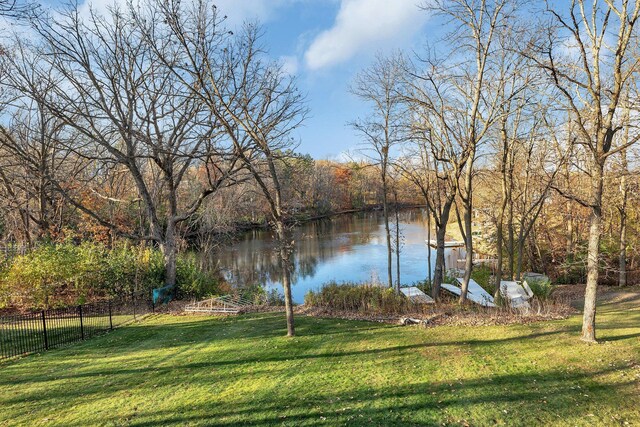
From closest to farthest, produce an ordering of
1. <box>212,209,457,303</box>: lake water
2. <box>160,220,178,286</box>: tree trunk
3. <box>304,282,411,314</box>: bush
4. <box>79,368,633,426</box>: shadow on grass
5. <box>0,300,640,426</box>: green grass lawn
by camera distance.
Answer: <box>79,368,633,426</box>: shadow on grass → <box>0,300,640,426</box>: green grass lawn → <box>304,282,411,314</box>: bush → <box>160,220,178,286</box>: tree trunk → <box>212,209,457,303</box>: lake water

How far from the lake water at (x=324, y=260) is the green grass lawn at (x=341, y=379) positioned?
22.9 feet

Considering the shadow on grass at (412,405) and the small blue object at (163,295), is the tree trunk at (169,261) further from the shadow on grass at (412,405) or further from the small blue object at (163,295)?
the shadow on grass at (412,405)

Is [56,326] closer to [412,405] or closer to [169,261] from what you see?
[169,261]

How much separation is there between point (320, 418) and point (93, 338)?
6644mm

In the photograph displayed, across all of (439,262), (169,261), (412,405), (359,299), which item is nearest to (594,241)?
(412,405)

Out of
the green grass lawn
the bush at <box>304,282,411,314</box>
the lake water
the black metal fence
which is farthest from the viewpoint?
the lake water

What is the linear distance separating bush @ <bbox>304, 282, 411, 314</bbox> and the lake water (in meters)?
3.17

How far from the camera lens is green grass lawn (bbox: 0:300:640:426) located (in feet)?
15.1

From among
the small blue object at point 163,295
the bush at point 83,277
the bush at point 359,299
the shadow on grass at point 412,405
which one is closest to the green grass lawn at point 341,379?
the shadow on grass at point 412,405

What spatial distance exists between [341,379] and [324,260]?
1888 centimetres

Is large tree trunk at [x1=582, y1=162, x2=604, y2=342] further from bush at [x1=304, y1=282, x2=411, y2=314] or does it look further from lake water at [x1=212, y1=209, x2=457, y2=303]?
A: lake water at [x1=212, y1=209, x2=457, y2=303]

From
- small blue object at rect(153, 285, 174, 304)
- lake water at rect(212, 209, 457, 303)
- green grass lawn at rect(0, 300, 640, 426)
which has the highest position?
green grass lawn at rect(0, 300, 640, 426)

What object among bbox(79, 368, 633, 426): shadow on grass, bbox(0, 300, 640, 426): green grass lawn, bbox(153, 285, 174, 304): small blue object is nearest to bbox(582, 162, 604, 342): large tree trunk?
bbox(0, 300, 640, 426): green grass lawn

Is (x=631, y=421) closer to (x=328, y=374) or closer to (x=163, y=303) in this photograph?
(x=328, y=374)
